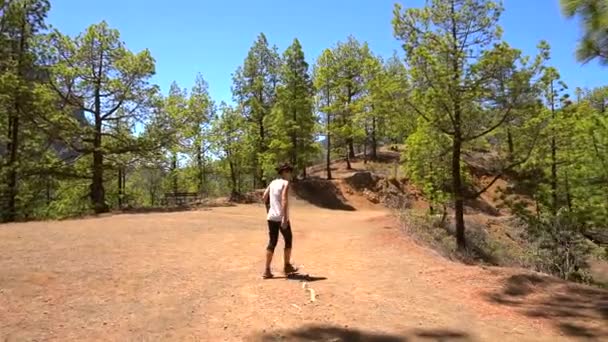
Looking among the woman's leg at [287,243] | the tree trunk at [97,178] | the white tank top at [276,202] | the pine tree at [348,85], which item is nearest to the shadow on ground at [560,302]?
the woman's leg at [287,243]

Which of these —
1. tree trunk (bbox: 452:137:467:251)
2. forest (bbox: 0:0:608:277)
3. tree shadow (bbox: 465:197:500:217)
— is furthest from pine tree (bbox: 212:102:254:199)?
tree trunk (bbox: 452:137:467:251)

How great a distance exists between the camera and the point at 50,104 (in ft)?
78.8

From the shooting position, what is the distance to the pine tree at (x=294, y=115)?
1338 inches

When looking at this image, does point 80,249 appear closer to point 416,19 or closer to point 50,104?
point 416,19

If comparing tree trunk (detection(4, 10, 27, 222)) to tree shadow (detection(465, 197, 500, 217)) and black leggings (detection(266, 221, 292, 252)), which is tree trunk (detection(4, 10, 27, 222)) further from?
tree shadow (detection(465, 197, 500, 217))

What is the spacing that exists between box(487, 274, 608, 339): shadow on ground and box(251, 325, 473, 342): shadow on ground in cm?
145

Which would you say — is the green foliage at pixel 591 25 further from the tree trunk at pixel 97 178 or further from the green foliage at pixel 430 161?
the tree trunk at pixel 97 178

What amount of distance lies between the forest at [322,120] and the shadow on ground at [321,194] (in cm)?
232

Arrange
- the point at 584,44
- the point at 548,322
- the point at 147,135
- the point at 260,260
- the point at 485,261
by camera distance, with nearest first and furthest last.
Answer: the point at 548,322 < the point at 584,44 < the point at 260,260 < the point at 485,261 < the point at 147,135

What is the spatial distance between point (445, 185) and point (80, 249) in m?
13.6

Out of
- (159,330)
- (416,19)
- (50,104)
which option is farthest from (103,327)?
(50,104)

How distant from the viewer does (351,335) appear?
571cm

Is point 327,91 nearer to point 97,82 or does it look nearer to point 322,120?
point 322,120

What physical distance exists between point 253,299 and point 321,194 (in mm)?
28240
